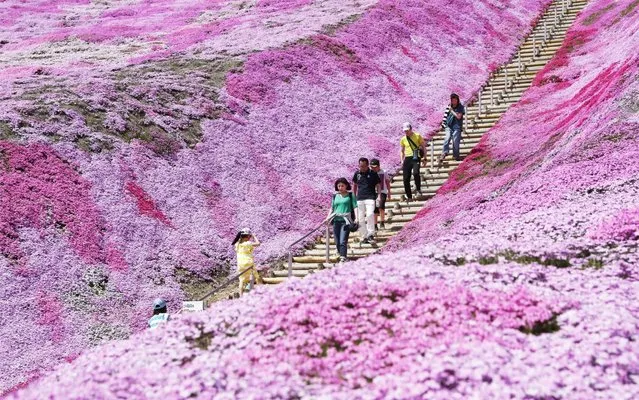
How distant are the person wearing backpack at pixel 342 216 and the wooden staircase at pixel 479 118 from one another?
68 centimetres

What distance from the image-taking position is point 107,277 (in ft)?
83.3

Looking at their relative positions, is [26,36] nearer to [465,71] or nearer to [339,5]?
[339,5]

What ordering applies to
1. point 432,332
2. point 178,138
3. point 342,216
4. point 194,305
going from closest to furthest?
point 432,332
point 194,305
point 342,216
point 178,138

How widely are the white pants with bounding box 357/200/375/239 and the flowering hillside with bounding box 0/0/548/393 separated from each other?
4262 millimetres

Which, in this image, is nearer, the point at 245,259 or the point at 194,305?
the point at 194,305

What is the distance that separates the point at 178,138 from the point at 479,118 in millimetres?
16134

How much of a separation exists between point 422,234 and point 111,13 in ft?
183

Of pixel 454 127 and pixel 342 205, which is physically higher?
pixel 454 127

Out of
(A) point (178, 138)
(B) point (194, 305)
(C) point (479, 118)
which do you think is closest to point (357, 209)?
(B) point (194, 305)

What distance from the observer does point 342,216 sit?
23.2 m

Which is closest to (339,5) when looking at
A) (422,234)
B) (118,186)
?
(118,186)

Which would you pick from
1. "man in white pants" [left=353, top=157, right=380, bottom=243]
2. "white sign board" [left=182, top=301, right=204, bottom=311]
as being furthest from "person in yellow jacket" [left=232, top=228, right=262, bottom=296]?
"man in white pants" [left=353, top=157, right=380, bottom=243]

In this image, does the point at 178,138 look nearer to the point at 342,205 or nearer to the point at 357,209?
the point at 357,209

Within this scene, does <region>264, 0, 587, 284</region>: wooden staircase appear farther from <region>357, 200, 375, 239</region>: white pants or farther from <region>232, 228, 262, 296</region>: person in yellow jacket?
<region>232, 228, 262, 296</region>: person in yellow jacket
